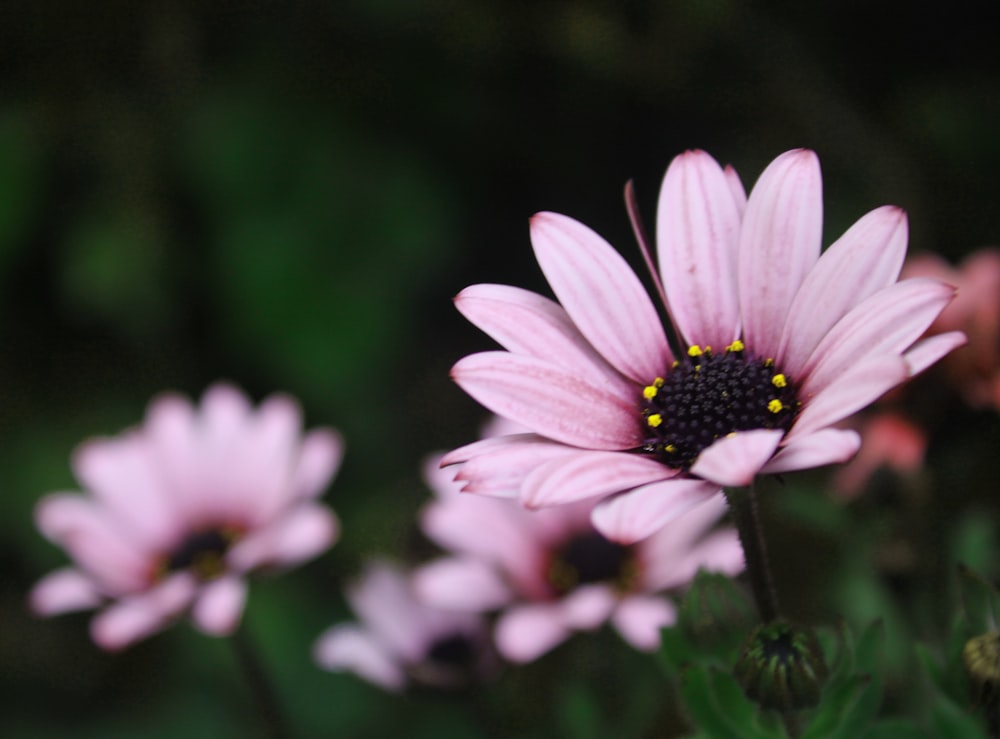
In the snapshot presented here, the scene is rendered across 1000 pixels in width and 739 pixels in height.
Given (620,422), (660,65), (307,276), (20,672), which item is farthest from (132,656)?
(620,422)

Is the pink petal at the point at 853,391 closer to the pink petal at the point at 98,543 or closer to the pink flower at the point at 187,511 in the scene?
the pink flower at the point at 187,511

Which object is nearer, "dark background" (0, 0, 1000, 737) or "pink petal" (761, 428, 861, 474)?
"pink petal" (761, 428, 861, 474)

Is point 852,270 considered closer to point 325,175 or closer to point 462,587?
point 462,587

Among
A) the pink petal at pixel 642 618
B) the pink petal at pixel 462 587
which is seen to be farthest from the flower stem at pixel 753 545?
the pink petal at pixel 462 587

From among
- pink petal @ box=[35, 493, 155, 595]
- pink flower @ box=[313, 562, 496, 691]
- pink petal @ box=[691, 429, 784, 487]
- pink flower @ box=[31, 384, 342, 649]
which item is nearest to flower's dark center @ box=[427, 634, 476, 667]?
pink flower @ box=[313, 562, 496, 691]

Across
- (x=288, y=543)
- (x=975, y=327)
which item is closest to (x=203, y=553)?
(x=288, y=543)

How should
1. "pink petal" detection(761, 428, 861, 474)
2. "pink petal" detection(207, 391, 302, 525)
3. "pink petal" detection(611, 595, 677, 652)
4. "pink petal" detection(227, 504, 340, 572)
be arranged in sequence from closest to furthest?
"pink petal" detection(761, 428, 861, 474)
"pink petal" detection(611, 595, 677, 652)
"pink petal" detection(227, 504, 340, 572)
"pink petal" detection(207, 391, 302, 525)

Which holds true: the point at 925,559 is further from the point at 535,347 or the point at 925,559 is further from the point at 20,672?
the point at 20,672

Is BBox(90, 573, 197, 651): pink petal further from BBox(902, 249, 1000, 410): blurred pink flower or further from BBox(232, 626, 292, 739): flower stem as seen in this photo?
BBox(902, 249, 1000, 410): blurred pink flower
